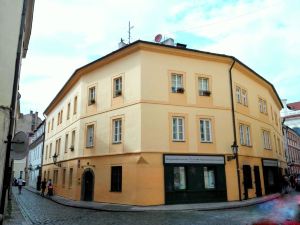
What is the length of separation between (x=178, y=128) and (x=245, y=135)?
22.9 ft

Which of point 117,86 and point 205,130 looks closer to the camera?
point 205,130

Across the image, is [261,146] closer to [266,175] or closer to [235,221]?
[266,175]

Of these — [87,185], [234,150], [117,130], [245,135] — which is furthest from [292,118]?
[87,185]

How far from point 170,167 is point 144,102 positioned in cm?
475

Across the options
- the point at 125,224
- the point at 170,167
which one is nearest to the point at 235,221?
the point at 125,224

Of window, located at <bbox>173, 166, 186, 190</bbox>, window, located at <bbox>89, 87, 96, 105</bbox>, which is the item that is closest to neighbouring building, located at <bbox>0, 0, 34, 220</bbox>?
window, located at <bbox>173, 166, 186, 190</bbox>

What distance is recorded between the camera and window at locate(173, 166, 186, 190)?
2030 centimetres

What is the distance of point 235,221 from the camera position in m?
12.8

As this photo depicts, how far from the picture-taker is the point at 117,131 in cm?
2208

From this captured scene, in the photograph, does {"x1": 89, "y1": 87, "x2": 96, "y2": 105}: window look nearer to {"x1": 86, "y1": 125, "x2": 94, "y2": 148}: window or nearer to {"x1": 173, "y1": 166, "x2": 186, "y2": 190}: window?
{"x1": 86, "y1": 125, "x2": 94, "y2": 148}: window

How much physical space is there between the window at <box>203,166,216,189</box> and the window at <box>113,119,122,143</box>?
6505 millimetres

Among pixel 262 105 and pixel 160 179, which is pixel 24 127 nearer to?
pixel 262 105

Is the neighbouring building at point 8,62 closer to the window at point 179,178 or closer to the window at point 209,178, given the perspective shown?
the window at point 179,178

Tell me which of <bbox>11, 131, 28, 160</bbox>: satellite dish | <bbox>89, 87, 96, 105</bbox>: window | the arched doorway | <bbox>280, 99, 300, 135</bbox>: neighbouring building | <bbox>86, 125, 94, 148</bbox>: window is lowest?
the arched doorway
